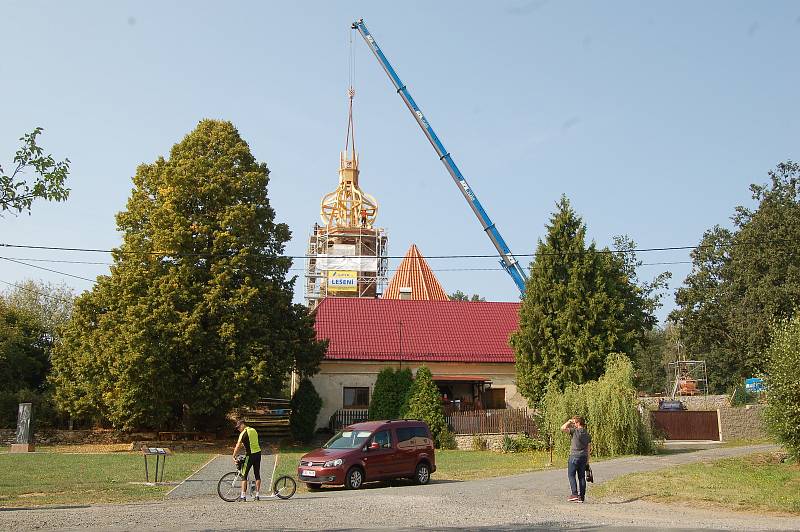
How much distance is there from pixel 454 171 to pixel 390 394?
2051cm

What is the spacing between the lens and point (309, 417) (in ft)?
113

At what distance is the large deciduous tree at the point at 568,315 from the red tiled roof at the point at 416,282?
2920cm

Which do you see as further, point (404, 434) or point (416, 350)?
point (416, 350)

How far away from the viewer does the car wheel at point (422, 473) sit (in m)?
19.8

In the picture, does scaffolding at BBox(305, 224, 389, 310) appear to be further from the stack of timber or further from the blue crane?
the stack of timber

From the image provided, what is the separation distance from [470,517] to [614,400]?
14531 mm

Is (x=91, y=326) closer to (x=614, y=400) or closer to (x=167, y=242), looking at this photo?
(x=167, y=242)

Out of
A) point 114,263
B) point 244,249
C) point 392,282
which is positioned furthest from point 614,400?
point 392,282

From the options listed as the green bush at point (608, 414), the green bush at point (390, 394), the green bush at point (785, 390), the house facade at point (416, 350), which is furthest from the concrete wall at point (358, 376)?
the green bush at point (785, 390)

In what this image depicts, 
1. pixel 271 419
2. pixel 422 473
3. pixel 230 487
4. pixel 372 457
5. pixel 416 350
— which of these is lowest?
pixel 422 473

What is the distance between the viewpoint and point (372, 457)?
1903 cm

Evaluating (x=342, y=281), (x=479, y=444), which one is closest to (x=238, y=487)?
(x=479, y=444)

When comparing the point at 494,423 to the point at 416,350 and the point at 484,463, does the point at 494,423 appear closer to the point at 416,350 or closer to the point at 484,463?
the point at 484,463

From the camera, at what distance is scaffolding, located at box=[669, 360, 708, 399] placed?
2375 inches
